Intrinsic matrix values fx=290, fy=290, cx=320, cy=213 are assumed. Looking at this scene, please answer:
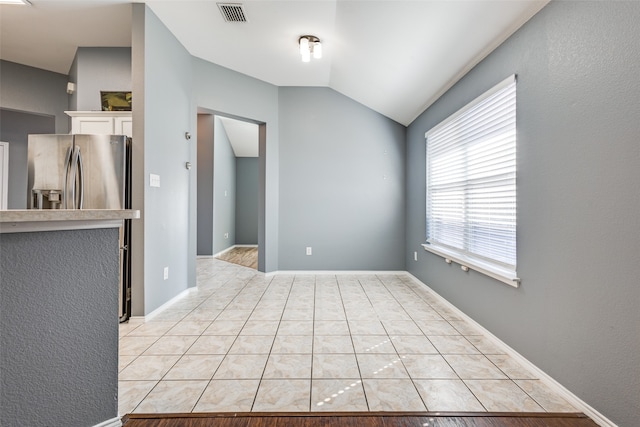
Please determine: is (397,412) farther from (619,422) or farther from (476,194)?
(476,194)

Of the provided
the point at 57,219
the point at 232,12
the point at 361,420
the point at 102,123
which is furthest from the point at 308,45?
the point at 361,420

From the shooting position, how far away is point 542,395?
63.0 inches

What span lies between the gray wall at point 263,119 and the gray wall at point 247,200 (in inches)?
152

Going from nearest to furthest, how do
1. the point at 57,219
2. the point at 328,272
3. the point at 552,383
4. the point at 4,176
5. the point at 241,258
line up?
the point at 57,219
the point at 552,383
the point at 4,176
the point at 328,272
the point at 241,258

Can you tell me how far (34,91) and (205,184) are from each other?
2.98 m

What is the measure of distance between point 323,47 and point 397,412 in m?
3.55

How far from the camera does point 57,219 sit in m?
1.07

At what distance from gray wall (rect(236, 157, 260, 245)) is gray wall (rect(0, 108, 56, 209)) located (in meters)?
4.26

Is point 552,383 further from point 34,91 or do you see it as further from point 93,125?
point 34,91

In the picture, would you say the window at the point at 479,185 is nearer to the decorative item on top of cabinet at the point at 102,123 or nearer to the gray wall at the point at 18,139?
the decorative item on top of cabinet at the point at 102,123

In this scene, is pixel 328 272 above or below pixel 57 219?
below

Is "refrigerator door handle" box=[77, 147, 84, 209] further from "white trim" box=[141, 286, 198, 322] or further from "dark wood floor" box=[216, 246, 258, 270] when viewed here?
"dark wood floor" box=[216, 246, 258, 270]

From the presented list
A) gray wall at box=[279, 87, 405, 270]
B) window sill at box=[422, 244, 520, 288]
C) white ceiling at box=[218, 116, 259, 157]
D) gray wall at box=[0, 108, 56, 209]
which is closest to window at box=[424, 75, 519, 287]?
window sill at box=[422, 244, 520, 288]

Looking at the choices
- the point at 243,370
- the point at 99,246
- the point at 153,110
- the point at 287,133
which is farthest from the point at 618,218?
the point at 287,133
